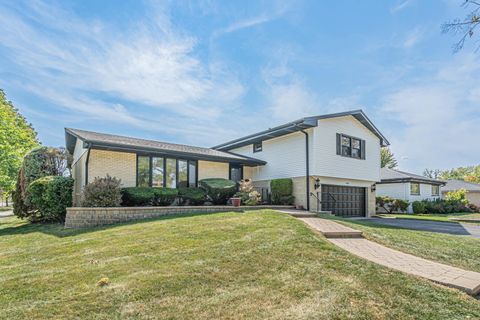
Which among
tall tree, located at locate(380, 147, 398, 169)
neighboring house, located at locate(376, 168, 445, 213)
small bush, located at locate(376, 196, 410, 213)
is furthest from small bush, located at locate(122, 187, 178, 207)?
tall tree, located at locate(380, 147, 398, 169)

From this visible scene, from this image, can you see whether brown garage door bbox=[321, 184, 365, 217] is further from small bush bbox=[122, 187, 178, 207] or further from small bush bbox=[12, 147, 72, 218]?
small bush bbox=[12, 147, 72, 218]

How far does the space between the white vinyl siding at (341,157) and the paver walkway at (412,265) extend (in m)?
8.28

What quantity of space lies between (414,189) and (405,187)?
1518mm

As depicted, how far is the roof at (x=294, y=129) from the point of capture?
587 inches

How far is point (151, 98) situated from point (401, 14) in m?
11.9

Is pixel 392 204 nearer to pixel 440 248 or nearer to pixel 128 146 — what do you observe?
pixel 440 248

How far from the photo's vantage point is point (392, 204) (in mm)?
23469

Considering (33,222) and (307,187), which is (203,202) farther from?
(33,222)

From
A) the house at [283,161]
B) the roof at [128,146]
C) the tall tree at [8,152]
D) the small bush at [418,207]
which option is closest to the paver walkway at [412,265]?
the house at [283,161]

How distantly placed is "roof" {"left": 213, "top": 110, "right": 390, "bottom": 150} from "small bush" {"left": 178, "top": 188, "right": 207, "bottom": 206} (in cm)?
535

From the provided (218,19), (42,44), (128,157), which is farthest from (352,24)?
(42,44)

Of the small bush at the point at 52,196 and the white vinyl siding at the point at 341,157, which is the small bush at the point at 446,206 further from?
the small bush at the point at 52,196

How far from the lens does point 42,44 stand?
11.2 m

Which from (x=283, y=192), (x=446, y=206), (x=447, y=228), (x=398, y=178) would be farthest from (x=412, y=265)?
(x=446, y=206)
